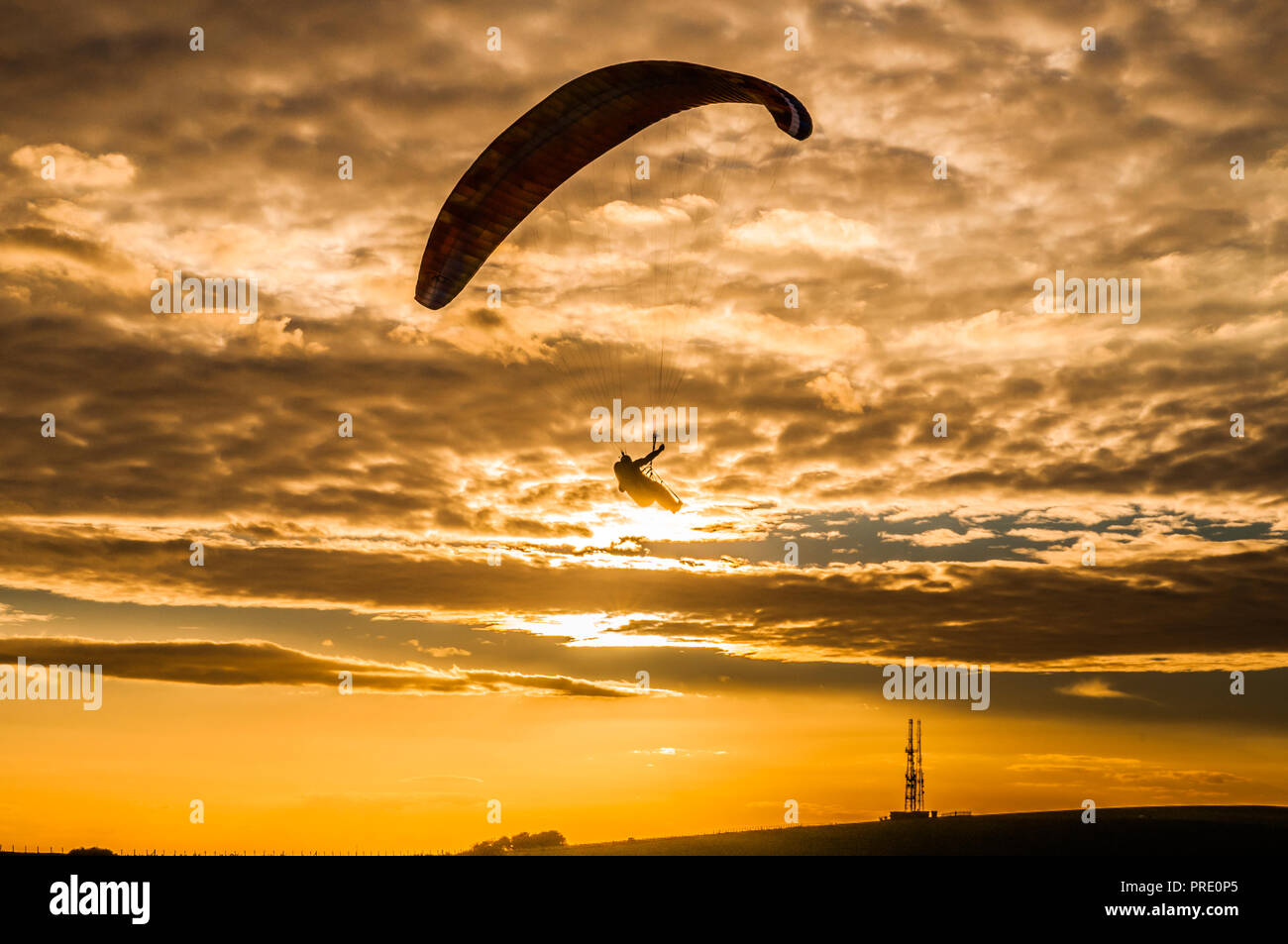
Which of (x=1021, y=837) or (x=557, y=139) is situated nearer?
(x=557, y=139)

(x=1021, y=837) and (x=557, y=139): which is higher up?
(x=557, y=139)

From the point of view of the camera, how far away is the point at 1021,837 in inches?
3873

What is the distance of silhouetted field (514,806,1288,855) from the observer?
93.7 meters

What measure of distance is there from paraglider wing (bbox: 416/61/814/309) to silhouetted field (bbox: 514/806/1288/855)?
7373 cm

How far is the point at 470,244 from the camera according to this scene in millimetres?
29781

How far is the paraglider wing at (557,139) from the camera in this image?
25.8 m

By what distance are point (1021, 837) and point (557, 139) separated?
316ft

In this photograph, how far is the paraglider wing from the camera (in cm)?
2580

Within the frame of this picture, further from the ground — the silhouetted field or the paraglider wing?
the paraglider wing

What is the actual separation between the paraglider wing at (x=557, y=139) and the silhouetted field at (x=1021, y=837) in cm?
7373

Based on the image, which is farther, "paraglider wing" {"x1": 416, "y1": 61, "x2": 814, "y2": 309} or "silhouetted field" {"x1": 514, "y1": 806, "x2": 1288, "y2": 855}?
"silhouetted field" {"x1": 514, "y1": 806, "x2": 1288, "y2": 855}
